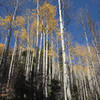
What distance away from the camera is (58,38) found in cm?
992

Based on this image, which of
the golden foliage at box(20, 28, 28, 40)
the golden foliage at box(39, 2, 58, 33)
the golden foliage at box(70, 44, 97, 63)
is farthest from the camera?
the golden foliage at box(20, 28, 28, 40)

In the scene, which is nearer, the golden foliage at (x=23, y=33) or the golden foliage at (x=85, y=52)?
the golden foliage at (x=85, y=52)

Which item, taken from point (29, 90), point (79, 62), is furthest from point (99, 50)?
point (79, 62)

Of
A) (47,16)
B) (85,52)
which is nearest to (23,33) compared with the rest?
(47,16)

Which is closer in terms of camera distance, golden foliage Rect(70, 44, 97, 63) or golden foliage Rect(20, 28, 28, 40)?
golden foliage Rect(70, 44, 97, 63)

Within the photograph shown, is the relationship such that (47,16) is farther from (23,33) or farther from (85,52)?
(85,52)

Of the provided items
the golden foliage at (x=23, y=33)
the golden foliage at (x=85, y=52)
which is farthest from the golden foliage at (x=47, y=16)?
the golden foliage at (x=85, y=52)

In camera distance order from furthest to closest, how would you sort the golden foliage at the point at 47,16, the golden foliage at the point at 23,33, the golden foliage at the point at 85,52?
the golden foliage at the point at 23,33 < the golden foliage at the point at 85,52 < the golden foliage at the point at 47,16

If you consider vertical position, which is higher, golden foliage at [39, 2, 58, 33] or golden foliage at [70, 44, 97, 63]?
golden foliage at [39, 2, 58, 33]

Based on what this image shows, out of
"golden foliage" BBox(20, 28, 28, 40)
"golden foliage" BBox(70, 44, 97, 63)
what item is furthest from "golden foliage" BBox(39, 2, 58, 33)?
"golden foliage" BBox(70, 44, 97, 63)

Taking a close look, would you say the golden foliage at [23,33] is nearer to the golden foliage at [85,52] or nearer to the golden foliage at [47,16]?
the golden foliage at [47,16]

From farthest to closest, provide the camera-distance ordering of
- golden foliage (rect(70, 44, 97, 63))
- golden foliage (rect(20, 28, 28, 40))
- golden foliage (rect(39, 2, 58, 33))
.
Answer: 1. golden foliage (rect(20, 28, 28, 40))
2. golden foliage (rect(70, 44, 97, 63))
3. golden foliage (rect(39, 2, 58, 33))

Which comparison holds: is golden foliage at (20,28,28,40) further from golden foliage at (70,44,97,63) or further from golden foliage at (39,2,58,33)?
golden foliage at (70,44,97,63)

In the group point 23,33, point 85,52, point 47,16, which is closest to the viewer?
point 47,16
